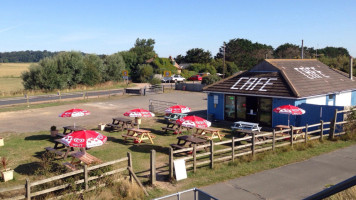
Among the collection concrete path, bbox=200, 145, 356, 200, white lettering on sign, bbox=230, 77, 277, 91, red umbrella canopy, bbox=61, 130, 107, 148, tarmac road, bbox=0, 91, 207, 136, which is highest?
white lettering on sign, bbox=230, 77, 277, 91

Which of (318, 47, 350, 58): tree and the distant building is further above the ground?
(318, 47, 350, 58): tree

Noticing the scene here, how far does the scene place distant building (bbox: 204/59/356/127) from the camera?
1883cm

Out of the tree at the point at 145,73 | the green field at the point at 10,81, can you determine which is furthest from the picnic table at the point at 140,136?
the tree at the point at 145,73

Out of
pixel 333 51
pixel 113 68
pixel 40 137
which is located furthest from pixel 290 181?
pixel 333 51

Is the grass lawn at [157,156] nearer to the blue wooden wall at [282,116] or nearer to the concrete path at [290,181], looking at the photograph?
the concrete path at [290,181]

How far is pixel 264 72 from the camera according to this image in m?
22.3

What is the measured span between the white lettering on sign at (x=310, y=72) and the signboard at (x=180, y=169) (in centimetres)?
1474

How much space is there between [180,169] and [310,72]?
1622 centimetres

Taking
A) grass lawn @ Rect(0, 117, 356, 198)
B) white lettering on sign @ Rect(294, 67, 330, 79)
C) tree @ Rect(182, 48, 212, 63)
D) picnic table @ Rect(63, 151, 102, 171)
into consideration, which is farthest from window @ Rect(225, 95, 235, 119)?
tree @ Rect(182, 48, 212, 63)

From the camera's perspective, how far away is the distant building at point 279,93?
61.8ft

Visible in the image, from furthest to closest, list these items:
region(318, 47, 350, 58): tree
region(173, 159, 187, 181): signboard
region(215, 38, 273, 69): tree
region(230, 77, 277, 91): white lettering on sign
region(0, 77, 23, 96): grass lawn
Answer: region(318, 47, 350, 58): tree → region(215, 38, 273, 69): tree → region(0, 77, 23, 96): grass lawn → region(230, 77, 277, 91): white lettering on sign → region(173, 159, 187, 181): signboard

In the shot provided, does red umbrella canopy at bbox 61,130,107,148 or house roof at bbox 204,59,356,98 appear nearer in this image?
red umbrella canopy at bbox 61,130,107,148

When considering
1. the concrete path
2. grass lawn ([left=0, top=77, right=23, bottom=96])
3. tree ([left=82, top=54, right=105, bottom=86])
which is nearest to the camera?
the concrete path

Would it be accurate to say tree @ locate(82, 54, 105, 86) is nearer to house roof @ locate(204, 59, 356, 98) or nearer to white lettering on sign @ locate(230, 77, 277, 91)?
house roof @ locate(204, 59, 356, 98)
